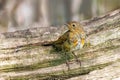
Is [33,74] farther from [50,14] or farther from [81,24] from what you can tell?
[50,14]

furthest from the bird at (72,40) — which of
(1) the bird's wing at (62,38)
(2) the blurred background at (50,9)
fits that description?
(2) the blurred background at (50,9)

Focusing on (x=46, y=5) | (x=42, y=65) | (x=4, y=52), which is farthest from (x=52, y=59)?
(x=46, y=5)

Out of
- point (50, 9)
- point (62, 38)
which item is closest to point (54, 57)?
point (62, 38)

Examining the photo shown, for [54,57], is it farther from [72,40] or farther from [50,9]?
[50,9]

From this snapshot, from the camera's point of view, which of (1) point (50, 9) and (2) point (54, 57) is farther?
(1) point (50, 9)

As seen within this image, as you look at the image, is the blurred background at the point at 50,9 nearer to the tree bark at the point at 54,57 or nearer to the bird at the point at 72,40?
the tree bark at the point at 54,57
